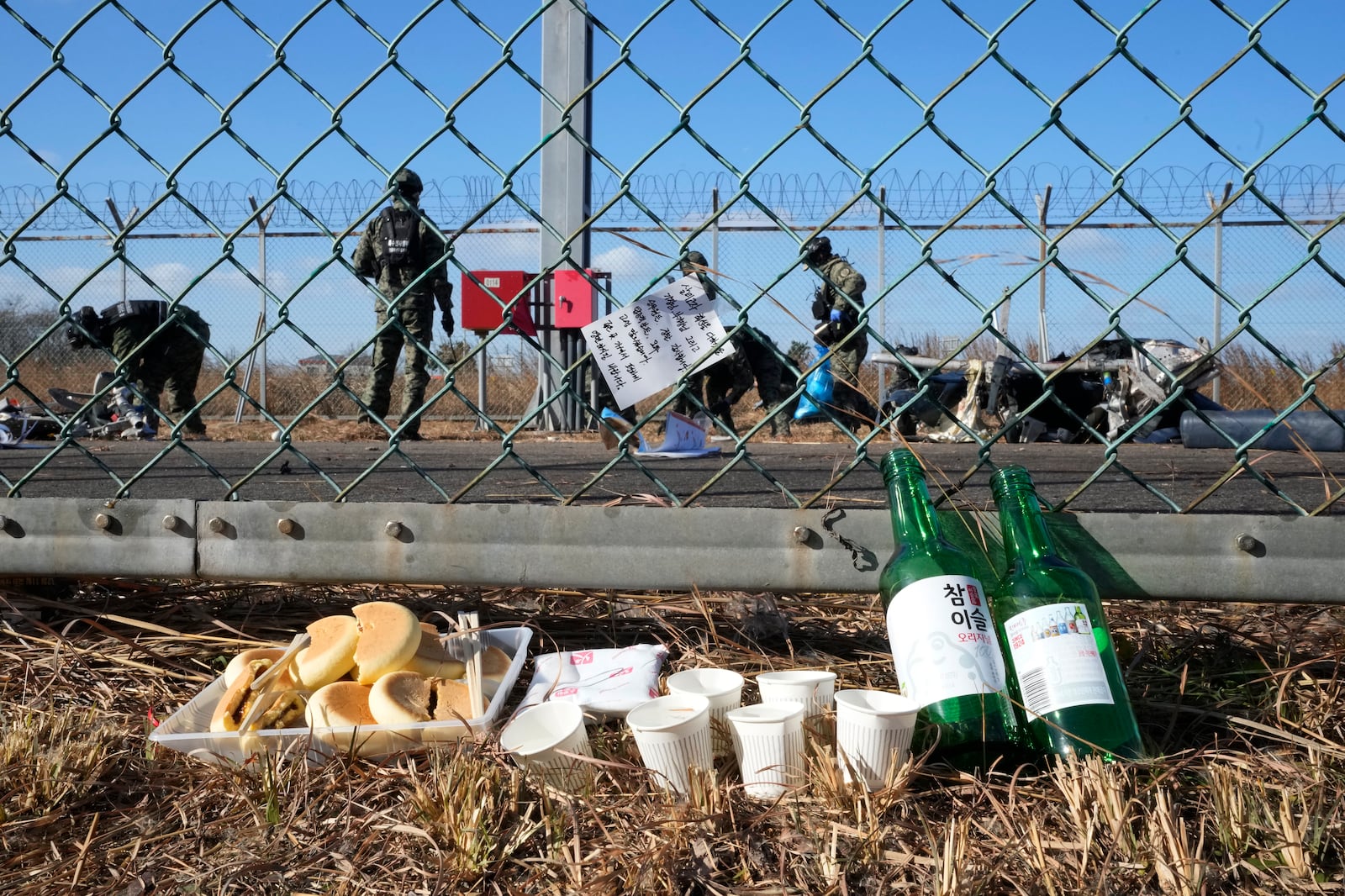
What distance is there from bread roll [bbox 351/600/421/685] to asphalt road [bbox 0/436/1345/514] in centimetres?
25

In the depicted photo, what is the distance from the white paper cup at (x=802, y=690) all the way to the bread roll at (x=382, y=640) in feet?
2.05

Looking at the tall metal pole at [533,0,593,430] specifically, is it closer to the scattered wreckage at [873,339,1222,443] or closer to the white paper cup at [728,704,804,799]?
the scattered wreckage at [873,339,1222,443]

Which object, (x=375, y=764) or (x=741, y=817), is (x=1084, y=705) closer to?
(x=741, y=817)

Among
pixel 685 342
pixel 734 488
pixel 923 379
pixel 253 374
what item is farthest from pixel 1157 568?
pixel 253 374

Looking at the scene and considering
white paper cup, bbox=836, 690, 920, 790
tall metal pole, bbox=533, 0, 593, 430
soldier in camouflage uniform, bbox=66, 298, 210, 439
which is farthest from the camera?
soldier in camouflage uniform, bbox=66, 298, 210, 439

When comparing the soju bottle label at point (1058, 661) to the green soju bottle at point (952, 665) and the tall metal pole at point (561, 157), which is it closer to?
the green soju bottle at point (952, 665)

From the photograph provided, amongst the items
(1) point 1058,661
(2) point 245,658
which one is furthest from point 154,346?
(1) point 1058,661

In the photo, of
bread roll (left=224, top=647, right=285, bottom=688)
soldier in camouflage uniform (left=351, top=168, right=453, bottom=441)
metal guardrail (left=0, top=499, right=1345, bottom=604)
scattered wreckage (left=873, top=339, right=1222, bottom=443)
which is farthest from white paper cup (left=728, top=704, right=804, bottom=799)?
soldier in camouflage uniform (left=351, top=168, right=453, bottom=441)

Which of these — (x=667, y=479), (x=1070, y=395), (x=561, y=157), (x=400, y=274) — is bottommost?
(x=667, y=479)

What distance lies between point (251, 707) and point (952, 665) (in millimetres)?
1112

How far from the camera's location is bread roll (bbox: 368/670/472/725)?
1569 mm

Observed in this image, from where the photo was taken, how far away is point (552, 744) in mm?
1399

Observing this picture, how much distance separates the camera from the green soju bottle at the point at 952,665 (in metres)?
1.42

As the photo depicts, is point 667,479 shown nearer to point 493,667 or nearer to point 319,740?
point 493,667
